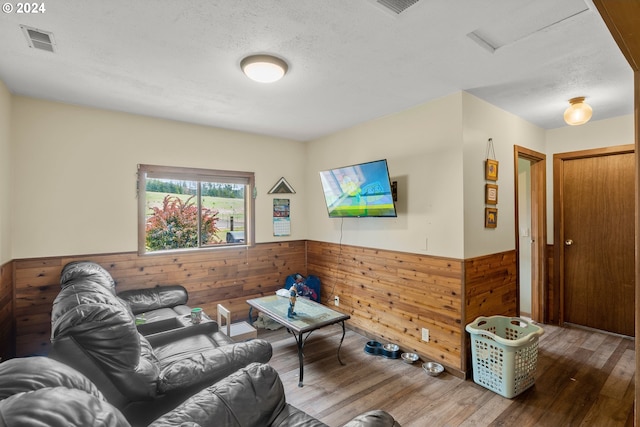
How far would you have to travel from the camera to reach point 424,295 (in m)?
2.98

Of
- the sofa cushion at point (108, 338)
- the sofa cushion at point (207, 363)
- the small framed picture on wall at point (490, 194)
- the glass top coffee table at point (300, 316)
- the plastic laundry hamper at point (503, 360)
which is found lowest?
the plastic laundry hamper at point (503, 360)

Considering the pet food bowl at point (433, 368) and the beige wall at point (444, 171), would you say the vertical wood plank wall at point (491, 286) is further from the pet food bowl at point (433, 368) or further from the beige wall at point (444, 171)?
the pet food bowl at point (433, 368)

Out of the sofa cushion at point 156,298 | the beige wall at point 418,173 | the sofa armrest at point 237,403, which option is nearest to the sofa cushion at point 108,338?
the sofa armrest at point 237,403

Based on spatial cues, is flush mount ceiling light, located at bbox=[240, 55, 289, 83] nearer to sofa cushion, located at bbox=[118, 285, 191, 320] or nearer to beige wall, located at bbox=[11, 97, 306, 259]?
beige wall, located at bbox=[11, 97, 306, 259]

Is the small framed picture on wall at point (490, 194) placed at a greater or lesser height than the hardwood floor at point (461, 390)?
greater

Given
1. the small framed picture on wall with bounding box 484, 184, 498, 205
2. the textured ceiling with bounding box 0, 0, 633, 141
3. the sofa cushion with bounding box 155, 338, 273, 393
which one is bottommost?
the sofa cushion with bounding box 155, 338, 273, 393

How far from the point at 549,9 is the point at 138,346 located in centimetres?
291

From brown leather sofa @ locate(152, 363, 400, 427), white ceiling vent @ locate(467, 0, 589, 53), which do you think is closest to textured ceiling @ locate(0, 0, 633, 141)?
white ceiling vent @ locate(467, 0, 589, 53)

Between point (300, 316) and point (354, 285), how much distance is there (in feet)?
3.74

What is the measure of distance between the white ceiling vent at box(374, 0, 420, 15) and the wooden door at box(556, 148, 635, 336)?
351 centimetres

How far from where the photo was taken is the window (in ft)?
11.5

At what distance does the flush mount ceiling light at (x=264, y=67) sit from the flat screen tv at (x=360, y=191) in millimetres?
1300

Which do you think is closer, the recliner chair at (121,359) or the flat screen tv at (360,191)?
the recliner chair at (121,359)

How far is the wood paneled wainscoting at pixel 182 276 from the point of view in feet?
9.23
